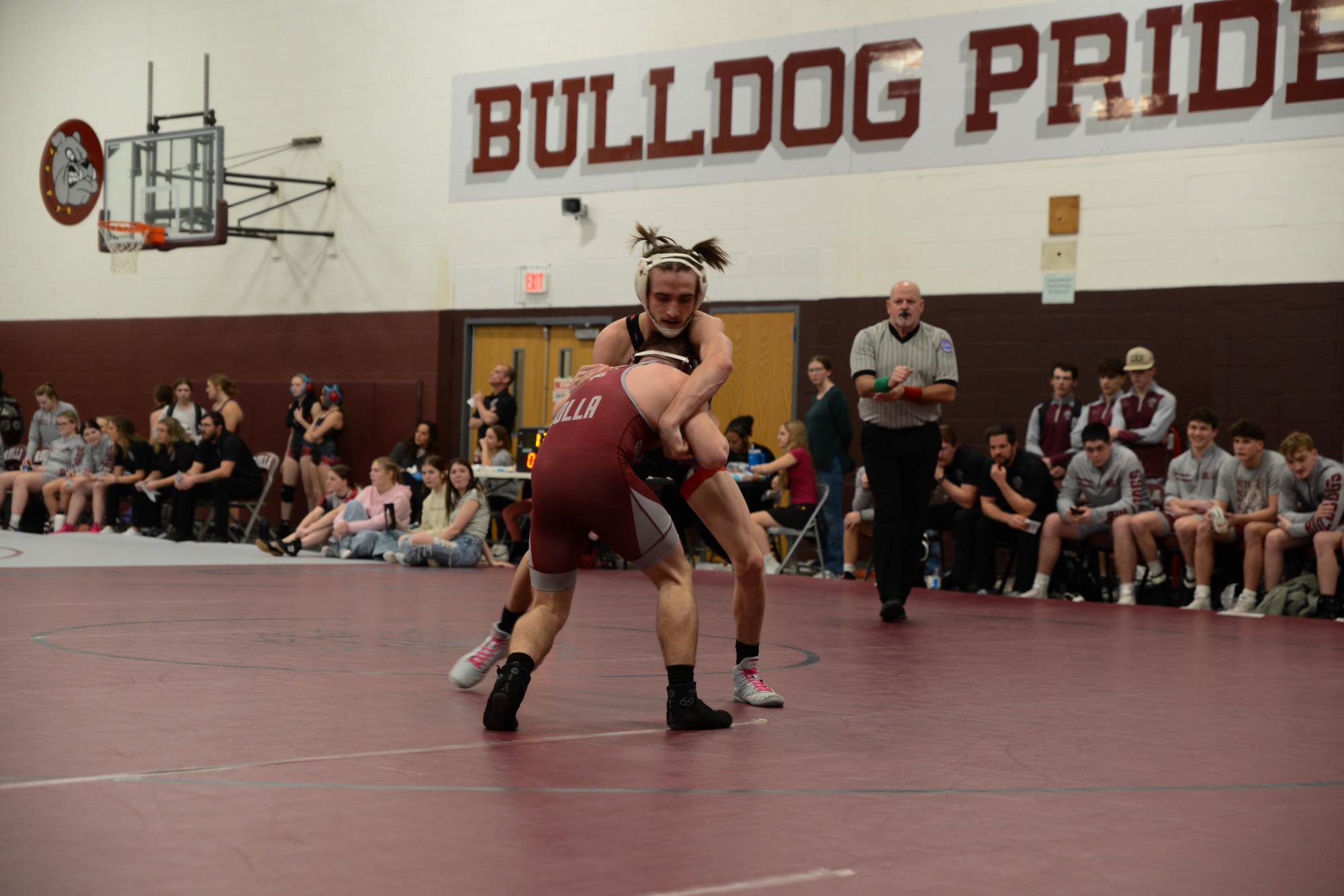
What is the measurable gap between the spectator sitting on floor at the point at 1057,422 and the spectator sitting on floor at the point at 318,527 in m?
5.51

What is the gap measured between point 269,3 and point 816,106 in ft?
23.7

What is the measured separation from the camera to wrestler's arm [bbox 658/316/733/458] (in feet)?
13.5

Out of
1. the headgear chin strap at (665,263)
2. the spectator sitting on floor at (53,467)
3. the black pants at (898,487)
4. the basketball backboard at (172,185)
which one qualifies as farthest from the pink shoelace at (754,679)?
the spectator sitting on floor at (53,467)

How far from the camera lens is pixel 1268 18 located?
11.0 meters

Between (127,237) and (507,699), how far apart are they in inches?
526

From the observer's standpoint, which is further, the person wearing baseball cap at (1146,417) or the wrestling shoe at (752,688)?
the person wearing baseball cap at (1146,417)

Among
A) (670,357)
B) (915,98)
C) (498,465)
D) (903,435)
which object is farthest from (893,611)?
(915,98)

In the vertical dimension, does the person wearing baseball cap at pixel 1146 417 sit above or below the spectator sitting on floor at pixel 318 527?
above

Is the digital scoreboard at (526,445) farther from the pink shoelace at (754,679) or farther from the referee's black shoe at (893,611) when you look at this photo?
the pink shoelace at (754,679)

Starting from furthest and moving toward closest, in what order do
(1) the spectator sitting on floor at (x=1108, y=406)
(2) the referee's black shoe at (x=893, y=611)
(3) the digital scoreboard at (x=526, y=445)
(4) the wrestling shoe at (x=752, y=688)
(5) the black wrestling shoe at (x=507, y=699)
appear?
1. (3) the digital scoreboard at (x=526, y=445)
2. (1) the spectator sitting on floor at (x=1108, y=406)
3. (2) the referee's black shoe at (x=893, y=611)
4. (4) the wrestling shoe at (x=752, y=688)
5. (5) the black wrestling shoe at (x=507, y=699)

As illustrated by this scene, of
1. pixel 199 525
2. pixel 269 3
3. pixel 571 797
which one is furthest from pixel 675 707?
pixel 269 3

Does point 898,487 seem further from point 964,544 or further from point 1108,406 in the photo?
point 1108,406

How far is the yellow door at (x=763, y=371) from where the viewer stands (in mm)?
13484

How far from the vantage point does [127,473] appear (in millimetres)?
15336
